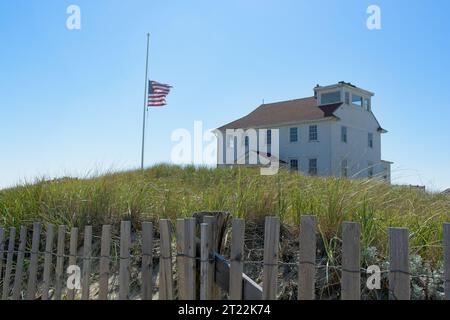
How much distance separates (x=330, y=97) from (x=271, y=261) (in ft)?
98.8

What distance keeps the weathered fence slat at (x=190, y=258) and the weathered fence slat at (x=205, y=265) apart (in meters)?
0.08

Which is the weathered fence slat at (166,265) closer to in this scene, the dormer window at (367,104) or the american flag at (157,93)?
the american flag at (157,93)

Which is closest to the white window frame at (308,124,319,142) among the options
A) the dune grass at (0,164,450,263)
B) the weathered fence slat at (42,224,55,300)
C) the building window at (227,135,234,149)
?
the building window at (227,135,234,149)

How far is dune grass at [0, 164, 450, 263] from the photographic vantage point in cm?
365

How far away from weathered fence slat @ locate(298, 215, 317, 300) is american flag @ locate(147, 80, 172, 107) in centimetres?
2301

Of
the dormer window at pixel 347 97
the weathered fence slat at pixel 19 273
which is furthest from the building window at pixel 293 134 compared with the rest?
the weathered fence slat at pixel 19 273

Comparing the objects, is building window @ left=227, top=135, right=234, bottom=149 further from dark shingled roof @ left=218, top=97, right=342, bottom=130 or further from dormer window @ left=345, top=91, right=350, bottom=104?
dormer window @ left=345, top=91, right=350, bottom=104

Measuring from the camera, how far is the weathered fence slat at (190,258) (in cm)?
264

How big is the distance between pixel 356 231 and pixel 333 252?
1.28m

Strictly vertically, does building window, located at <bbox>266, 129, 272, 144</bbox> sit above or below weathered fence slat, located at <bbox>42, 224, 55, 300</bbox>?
above

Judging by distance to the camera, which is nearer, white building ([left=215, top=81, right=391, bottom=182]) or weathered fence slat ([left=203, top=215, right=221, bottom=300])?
weathered fence slat ([left=203, top=215, right=221, bottom=300])

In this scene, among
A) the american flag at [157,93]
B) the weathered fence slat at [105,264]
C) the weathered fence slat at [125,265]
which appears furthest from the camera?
the american flag at [157,93]

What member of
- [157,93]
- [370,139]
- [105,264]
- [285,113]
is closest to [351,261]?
[105,264]

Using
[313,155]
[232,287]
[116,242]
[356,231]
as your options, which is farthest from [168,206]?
[313,155]
